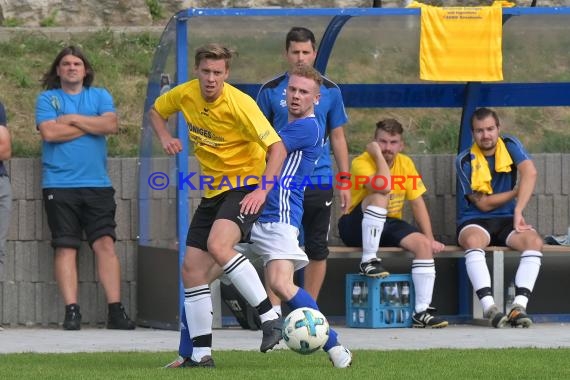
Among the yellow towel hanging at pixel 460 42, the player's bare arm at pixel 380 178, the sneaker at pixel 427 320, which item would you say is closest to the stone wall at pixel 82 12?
the player's bare arm at pixel 380 178

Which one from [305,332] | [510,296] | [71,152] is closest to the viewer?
[305,332]

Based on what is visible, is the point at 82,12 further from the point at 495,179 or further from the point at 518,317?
the point at 518,317

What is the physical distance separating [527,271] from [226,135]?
152 inches

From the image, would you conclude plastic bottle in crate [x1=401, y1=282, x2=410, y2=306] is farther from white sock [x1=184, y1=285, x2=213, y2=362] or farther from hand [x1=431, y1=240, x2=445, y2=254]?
white sock [x1=184, y1=285, x2=213, y2=362]

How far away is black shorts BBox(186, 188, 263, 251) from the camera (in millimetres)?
8875

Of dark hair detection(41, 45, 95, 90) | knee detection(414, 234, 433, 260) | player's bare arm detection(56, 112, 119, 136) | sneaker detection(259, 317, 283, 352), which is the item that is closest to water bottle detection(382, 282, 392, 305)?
knee detection(414, 234, 433, 260)

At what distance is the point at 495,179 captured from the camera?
40.8 ft

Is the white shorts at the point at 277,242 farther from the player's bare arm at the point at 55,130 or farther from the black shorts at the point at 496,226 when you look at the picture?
the black shorts at the point at 496,226

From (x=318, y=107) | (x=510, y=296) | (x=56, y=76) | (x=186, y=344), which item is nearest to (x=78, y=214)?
(x=56, y=76)

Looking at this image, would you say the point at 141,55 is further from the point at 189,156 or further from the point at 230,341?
the point at 230,341

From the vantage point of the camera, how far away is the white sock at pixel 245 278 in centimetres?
884

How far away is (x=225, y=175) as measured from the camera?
9.11 m

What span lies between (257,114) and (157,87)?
126 inches

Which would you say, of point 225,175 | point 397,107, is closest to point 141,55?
point 397,107
